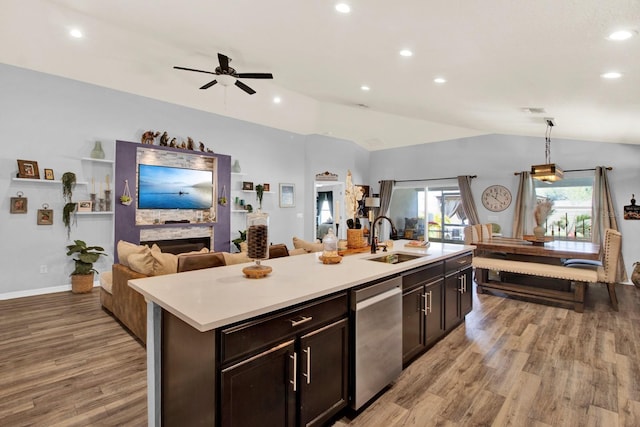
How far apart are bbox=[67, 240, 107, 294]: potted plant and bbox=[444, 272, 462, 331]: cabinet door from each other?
5129 millimetres

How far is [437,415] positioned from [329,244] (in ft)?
4.58

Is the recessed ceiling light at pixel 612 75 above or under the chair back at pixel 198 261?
above

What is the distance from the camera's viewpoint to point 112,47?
4.30 meters

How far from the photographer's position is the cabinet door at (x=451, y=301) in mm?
3102

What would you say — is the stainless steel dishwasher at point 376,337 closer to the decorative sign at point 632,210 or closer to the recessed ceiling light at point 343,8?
the recessed ceiling light at point 343,8

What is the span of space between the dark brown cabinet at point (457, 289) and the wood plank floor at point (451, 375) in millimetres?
209

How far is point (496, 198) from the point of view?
24.3ft

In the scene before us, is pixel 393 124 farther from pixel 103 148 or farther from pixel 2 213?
pixel 2 213

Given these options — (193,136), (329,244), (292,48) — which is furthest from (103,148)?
(329,244)

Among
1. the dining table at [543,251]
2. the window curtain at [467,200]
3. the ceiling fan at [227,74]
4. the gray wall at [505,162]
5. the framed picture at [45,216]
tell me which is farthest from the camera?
the window curtain at [467,200]

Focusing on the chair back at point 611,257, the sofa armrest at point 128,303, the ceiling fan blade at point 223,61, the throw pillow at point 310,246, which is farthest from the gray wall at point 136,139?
the throw pillow at point 310,246

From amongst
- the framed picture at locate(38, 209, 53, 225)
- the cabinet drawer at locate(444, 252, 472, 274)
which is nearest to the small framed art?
the framed picture at locate(38, 209, 53, 225)

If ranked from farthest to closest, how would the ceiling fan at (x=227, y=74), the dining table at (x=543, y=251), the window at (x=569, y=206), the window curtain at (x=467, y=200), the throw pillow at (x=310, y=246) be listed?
1. the window curtain at (x=467, y=200)
2. the window at (x=569, y=206)
3. the dining table at (x=543, y=251)
4. the ceiling fan at (x=227, y=74)
5. the throw pillow at (x=310, y=246)

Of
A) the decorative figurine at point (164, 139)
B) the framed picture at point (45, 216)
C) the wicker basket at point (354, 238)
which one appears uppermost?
the decorative figurine at point (164, 139)
